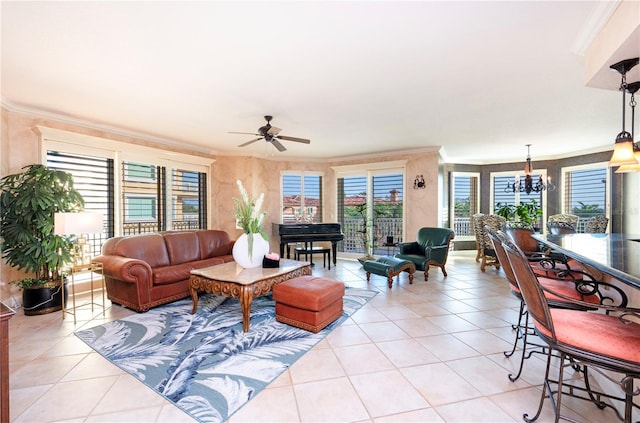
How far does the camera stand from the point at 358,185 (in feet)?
24.0

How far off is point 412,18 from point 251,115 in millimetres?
2653

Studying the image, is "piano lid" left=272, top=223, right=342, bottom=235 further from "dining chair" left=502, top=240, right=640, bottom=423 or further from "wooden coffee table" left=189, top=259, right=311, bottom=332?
"dining chair" left=502, top=240, right=640, bottom=423

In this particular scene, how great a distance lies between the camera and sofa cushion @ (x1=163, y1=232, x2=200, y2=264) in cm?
443

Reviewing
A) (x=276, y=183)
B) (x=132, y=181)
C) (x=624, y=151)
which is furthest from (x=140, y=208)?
(x=624, y=151)

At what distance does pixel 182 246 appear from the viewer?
4590 mm

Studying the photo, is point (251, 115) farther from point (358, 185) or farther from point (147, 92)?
point (358, 185)

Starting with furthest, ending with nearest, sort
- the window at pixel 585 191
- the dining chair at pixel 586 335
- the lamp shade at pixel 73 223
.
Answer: the window at pixel 585 191 → the lamp shade at pixel 73 223 → the dining chair at pixel 586 335

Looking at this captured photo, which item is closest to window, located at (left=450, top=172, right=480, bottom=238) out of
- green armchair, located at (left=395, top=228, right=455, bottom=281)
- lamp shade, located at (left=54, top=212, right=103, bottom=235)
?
green armchair, located at (left=395, top=228, right=455, bottom=281)

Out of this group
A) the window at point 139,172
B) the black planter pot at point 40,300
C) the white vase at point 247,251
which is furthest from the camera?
the window at point 139,172

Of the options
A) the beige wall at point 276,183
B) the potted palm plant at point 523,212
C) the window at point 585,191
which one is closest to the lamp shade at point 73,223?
the beige wall at point 276,183

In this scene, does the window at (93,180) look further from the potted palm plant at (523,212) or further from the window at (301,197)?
the potted palm plant at (523,212)

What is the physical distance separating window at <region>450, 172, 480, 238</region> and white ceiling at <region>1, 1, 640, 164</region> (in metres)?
3.36

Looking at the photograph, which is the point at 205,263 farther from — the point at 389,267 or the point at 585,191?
the point at 585,191

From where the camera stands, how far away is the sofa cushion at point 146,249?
152 inches
